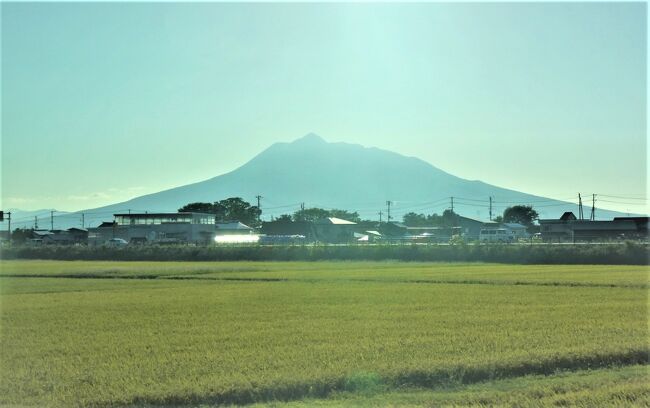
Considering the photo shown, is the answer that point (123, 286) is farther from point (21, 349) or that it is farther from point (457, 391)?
point (457, 391)

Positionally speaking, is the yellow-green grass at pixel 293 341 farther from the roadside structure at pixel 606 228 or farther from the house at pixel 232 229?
the house at pixel 232 229

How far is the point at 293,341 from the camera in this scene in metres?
11.5

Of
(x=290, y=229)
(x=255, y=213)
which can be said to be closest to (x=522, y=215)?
(x=290, y=229)

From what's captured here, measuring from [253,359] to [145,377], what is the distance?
1757 millimetres

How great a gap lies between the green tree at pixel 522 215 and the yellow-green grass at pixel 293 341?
→ 309 ft

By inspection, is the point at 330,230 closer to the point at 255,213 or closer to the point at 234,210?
the point at 255,213

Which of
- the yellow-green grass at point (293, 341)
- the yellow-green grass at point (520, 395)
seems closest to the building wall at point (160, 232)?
the yellow-green grass at point (293, 341)

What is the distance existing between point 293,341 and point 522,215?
4252 inches

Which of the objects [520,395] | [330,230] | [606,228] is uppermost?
[330,230]

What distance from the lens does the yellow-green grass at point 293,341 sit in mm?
8562

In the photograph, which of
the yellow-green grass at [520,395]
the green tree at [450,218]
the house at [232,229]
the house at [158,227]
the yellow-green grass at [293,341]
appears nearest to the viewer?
the yellow-green grass at [520,395]

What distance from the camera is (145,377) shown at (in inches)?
350

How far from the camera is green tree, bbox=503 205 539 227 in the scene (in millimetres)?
112562

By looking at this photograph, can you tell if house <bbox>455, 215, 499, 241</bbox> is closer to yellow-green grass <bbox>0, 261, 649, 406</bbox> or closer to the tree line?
the tree line
